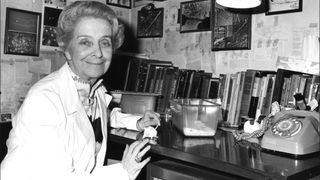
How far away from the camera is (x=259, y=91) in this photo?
58.5 inches

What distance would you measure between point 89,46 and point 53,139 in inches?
14.8

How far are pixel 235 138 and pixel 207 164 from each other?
310 millimetres

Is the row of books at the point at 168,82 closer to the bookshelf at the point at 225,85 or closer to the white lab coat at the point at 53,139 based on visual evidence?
the bookshelf at the point at 225,85

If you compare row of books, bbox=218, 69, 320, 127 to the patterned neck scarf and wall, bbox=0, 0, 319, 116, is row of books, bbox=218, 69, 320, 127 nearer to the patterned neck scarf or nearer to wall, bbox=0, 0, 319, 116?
wall, bbox=0, 0, 319, 116

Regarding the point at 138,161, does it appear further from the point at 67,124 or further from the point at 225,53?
the point at 225,53

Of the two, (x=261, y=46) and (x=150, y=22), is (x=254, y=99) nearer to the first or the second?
(x=261, y=46)

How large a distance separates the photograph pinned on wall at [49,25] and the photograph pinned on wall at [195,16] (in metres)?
0.77

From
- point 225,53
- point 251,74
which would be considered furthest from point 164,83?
point 251,74

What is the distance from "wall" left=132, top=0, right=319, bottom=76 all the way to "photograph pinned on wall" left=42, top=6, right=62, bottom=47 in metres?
0.67

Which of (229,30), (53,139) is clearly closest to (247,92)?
(229,30)

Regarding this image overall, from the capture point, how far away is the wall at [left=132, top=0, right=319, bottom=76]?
4.92 feet

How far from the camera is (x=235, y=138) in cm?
Answer: 122

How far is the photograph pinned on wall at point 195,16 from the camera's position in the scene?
1.90 meters

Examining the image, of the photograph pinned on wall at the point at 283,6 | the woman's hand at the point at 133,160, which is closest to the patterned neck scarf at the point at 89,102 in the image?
the woman's hand at the point at 133,160
